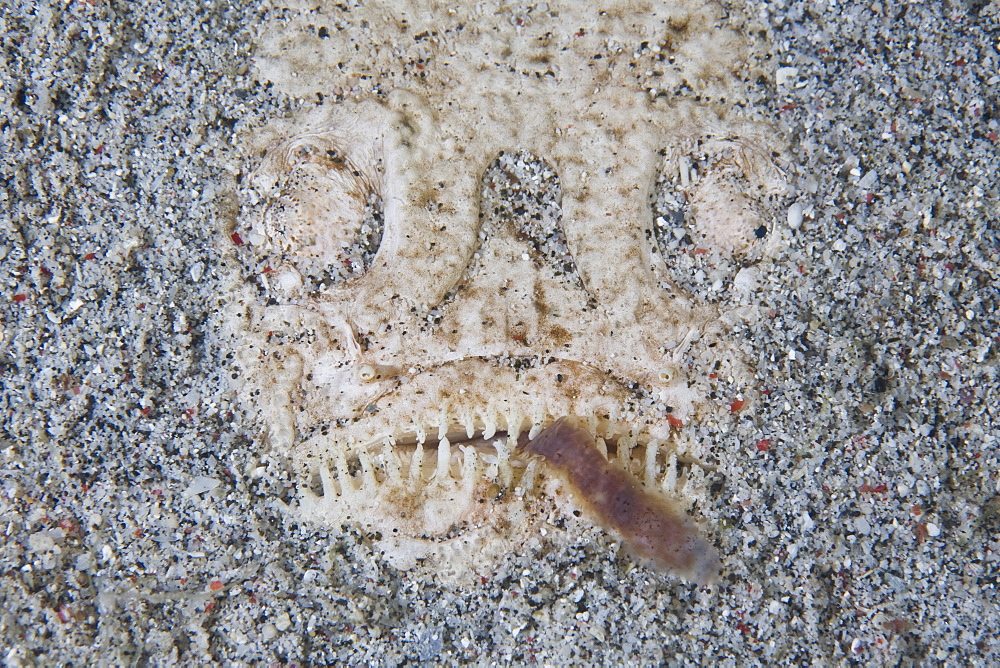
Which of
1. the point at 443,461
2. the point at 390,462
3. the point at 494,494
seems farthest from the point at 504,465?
the point at 390,462

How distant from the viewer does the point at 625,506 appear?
267 centimetres

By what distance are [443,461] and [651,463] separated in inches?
34.2


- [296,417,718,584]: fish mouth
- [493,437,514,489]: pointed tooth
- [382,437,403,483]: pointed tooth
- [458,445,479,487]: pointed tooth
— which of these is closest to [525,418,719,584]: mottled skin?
[296,417,718,584]: fish mouth

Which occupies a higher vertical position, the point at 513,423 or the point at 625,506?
the point at 513,423

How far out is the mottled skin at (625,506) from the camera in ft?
8.73

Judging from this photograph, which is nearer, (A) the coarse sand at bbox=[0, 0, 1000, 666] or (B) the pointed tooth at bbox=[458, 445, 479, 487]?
(B) the pointed tooth at bbox=[458, 445, 479, 487]

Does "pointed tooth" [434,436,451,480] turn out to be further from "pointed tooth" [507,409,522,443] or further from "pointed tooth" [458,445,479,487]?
"pointed tooth" [507,409,522,443]

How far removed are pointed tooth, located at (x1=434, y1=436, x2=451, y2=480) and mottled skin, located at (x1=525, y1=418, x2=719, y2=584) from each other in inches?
13.3

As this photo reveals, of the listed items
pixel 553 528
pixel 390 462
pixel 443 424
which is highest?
pixel 443 424

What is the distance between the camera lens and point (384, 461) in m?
2.75

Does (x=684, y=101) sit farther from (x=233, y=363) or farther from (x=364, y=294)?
(x=233, y=363)

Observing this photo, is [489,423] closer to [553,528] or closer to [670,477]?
[553,528]

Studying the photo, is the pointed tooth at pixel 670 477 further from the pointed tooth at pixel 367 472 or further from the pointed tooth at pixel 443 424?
the pointed tooth at pixel 367 472

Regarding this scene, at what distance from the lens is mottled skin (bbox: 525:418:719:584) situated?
266cm
